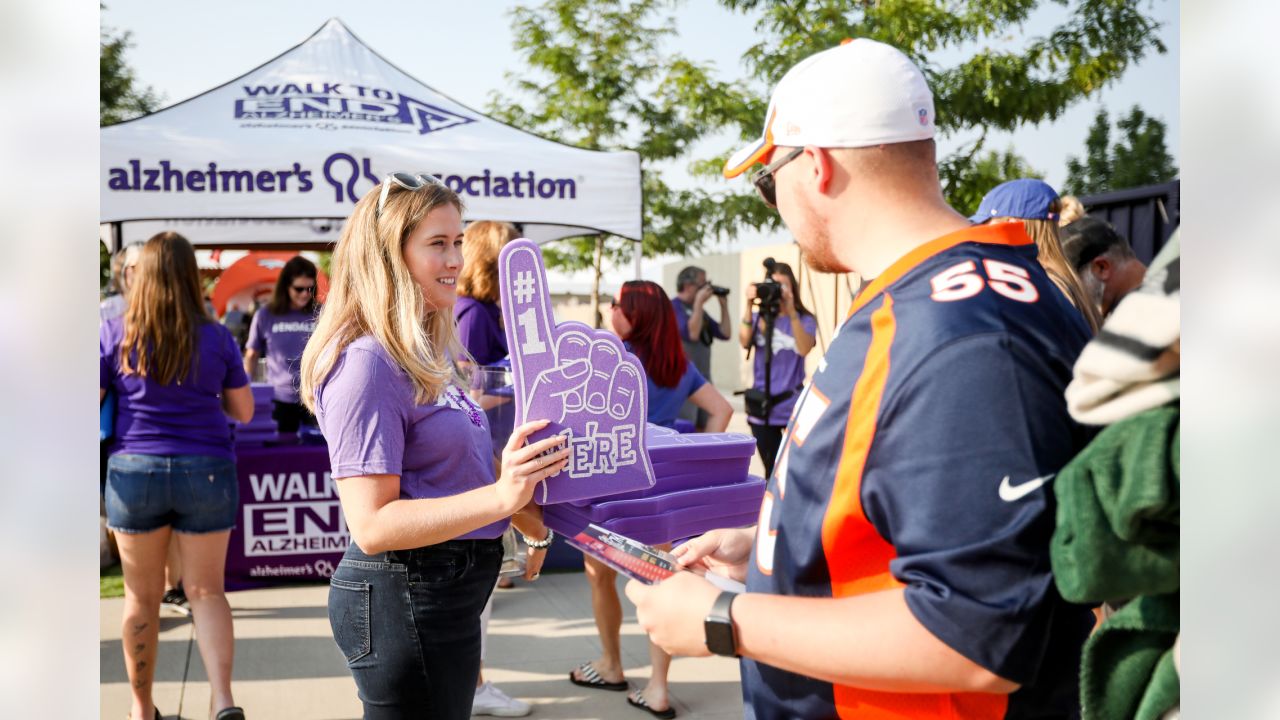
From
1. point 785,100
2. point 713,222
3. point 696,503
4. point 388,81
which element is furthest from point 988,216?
point 713,222

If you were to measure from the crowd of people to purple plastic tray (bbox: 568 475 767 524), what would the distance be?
13 centimetres

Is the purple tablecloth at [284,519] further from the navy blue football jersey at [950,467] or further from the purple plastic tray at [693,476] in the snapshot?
the navy blue football jersey at [950,467]

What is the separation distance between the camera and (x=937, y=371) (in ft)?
3.32

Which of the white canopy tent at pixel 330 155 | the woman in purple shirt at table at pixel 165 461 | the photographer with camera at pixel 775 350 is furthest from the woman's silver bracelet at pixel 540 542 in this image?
the white canopy tent at pixel 330 155

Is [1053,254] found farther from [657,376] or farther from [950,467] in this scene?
[950,467]

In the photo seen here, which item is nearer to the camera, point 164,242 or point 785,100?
point 785,100

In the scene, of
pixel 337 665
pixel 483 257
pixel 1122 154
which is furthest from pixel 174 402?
pixel 1122 154

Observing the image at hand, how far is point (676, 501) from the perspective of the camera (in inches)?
75.4

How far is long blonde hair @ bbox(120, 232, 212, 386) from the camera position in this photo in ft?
11.6

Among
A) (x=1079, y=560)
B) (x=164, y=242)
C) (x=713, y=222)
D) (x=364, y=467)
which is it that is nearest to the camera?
(x=1079, y=560)

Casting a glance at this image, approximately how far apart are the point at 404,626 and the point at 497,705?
2212mm
